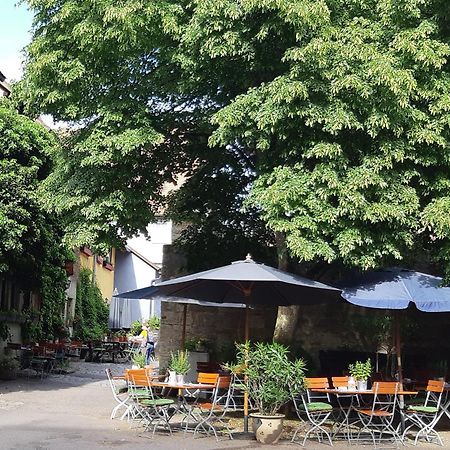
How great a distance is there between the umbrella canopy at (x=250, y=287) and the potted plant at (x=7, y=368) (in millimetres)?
7566

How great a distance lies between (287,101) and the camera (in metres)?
9.50

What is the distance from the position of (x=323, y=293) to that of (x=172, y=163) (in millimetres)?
4528

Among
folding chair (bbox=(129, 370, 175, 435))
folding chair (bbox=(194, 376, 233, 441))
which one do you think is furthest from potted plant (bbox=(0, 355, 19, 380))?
folding chair (bbox=(194, 376, 233, 441))

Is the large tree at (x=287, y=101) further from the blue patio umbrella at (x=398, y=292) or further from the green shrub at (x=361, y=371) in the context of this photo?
the green shrub at (x=361, y=371)

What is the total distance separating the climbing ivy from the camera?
2773 cm

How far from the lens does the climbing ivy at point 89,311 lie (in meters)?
27.7

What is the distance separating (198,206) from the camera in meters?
14.6

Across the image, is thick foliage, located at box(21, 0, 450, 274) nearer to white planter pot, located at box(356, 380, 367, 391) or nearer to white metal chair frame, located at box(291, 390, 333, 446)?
white planter pot, located at box(356, 380, 367, 391)

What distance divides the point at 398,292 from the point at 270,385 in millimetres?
2511

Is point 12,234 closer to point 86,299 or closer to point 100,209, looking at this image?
point 100,209

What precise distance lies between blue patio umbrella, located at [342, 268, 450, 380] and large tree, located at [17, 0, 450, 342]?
1.36ft

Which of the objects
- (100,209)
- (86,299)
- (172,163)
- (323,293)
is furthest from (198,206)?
(86,299)

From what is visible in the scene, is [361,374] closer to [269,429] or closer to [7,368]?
[269,429]

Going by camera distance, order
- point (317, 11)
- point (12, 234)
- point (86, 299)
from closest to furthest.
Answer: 1. point (317, 11)
2. point (12, 234)
3. point (86, 299)
